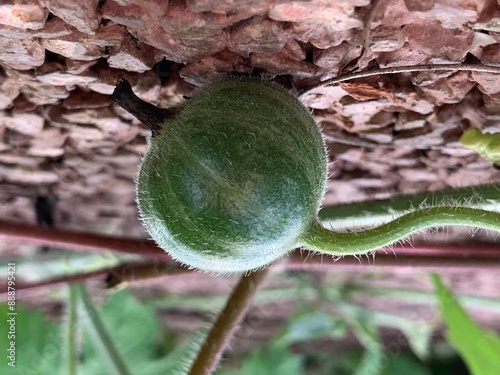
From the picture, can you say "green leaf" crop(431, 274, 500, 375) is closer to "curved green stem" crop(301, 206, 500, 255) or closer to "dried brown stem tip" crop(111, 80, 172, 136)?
"curved green stem" crop(301, 206, 500, 255)

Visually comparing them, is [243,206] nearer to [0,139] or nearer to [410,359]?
[0,139]

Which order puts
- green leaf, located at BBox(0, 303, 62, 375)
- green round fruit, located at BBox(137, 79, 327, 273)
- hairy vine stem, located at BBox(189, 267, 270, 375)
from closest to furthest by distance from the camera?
green round fruit, located at BBox(137, 79, 327, 273) < hairy vine stem, located at BBox(189, 267, 270, 375) < green leaf, located at BBox(0, 303, 62, 375)

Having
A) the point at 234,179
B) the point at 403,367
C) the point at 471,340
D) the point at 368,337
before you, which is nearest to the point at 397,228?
the point at 234,179

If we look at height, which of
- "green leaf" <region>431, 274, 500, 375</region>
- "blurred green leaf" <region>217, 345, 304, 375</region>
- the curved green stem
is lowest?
"blurred green leaf" <region>217, 345, 304, 375</region>

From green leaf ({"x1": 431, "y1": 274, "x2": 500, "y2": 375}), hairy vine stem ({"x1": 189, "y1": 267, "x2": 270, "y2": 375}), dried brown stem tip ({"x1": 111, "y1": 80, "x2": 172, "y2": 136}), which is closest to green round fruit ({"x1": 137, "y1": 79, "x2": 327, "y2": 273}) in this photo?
dried brown stem tip ({"x1": 111, "y1": 80, "x2": 172, "y2": 136})

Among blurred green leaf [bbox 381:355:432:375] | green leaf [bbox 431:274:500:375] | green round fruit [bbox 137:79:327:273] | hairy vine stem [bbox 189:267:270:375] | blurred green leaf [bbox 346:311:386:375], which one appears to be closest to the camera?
green round fruit [bbox 137:79:327:273]

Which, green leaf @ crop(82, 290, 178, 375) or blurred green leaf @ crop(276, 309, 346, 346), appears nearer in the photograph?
green leaf @ crop(82, 290, 178, 375)

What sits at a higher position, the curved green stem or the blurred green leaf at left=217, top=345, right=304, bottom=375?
the curved green stem

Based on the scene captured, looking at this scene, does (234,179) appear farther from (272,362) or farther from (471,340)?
(272,362)
